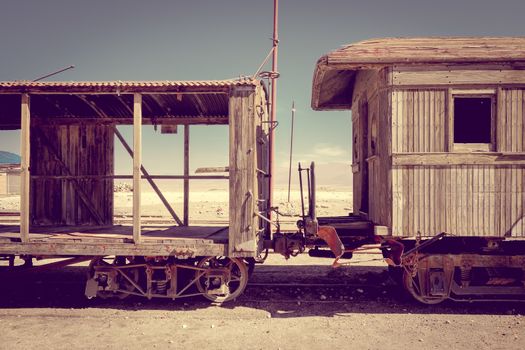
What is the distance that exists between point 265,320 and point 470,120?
6.36 m

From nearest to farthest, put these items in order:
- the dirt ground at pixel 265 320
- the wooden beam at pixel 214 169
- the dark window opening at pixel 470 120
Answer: the dirt ground at pixel 265 320 < the wooden beam at pixel 214 169 < the dark window opening at pixel 470 120

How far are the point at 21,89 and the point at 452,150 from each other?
8.32 metres

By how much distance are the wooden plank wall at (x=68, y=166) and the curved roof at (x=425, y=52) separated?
265 inches

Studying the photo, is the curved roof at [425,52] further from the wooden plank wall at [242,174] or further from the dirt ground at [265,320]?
the dirt ground at [265,320]

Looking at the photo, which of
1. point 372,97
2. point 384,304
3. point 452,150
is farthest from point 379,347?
point 372,97

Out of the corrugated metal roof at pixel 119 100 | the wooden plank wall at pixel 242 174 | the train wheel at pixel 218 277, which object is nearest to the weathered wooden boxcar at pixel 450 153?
the wooden plank wall at pixel 242 174

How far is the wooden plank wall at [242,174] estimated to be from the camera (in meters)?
6.87

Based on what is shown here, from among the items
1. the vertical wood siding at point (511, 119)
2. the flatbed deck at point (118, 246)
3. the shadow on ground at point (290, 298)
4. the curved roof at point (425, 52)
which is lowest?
the shadow on ground at point (290, 298)

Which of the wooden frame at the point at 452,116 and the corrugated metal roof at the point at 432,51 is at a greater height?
the corrugated metal roof at the point at 432,51

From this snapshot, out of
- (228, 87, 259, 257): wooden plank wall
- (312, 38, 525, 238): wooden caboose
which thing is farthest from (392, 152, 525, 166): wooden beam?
(228, 87, 259, 257): wooden plank wall

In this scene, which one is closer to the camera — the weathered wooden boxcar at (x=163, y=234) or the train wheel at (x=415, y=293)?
the weathered wooden boxcar at (x=163, y=234)

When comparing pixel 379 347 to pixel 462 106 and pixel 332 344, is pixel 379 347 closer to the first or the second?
pixel 332 344

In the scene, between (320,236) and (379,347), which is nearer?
(379,347)

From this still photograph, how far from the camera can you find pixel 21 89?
7.07m
